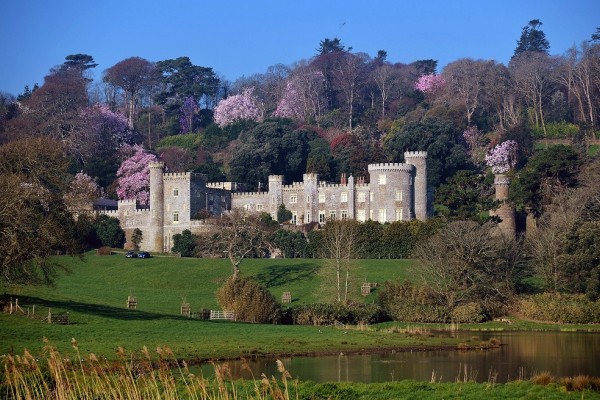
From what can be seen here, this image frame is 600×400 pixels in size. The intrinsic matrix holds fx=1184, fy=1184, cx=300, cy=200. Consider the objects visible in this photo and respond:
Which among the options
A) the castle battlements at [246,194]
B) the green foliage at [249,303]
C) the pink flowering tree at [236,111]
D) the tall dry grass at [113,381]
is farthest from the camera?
the pink flowering tree at [236,111]

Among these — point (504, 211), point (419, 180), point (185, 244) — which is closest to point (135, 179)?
point (185, 244)

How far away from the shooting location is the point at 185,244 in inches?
3669

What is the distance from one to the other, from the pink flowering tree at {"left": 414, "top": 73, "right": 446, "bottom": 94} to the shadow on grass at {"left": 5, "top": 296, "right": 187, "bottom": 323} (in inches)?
3304

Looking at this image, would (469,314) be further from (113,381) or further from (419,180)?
(113,381)

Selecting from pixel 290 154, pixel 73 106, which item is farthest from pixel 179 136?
pixel 290 154

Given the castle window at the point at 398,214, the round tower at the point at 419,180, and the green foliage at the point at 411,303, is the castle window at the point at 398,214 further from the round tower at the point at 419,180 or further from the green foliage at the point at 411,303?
the green foliage at the point at 411,303

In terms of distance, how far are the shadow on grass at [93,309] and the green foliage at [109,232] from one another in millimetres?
39598

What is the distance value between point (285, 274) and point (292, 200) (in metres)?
25.2

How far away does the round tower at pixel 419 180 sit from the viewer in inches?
3787

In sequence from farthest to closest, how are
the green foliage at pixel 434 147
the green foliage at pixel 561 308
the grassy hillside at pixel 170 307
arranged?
1. the green foliage at pixel 434 147
2. the green foliage at pixel 561 308
3. the grassy hillside at pixel 170 307

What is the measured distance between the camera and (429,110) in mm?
124625

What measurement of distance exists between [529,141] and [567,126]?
10058mm

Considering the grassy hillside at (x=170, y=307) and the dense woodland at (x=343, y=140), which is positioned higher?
the dense woodland at (x=343, y=140)

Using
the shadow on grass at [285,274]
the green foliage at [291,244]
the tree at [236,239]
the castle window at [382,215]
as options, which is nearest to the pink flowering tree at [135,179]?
the tree at [236,239]
